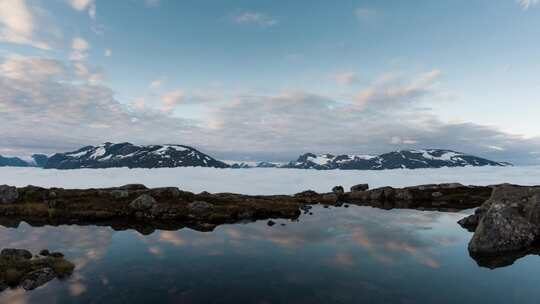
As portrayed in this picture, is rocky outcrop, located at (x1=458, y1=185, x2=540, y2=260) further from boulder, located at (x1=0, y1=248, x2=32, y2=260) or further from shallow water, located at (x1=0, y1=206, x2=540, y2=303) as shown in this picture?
boulder, located at (x1=0, y1=248, x2=32, y2=260)

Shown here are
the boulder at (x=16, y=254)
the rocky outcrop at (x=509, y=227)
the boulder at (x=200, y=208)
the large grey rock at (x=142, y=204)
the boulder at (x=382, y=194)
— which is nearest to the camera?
the boulder at (x=16, y=254)

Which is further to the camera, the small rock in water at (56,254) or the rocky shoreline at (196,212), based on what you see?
the rocky shoreline at (196,212)

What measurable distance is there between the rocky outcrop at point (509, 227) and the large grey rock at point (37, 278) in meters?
52.7

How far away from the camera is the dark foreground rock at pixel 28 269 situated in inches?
1241

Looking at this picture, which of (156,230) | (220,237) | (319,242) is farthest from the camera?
(156,230)

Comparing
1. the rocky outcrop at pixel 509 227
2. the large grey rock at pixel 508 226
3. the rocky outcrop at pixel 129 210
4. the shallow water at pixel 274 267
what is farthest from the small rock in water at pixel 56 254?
the large grey rock at pixel 508 226

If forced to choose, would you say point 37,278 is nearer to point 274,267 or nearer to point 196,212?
point 274,267

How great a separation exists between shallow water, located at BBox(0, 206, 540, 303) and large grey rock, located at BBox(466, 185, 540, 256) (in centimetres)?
299

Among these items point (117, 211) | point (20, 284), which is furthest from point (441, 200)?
point (20, 284)

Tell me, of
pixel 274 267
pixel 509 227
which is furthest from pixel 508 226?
pixel 274 267

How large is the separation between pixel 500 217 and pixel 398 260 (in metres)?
16.9

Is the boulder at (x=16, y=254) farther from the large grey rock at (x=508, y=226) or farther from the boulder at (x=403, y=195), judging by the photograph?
the boulder at (x=403, y=195)

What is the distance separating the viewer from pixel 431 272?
36.4 metres

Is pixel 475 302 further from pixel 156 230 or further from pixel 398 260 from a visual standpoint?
pixel 156 230
